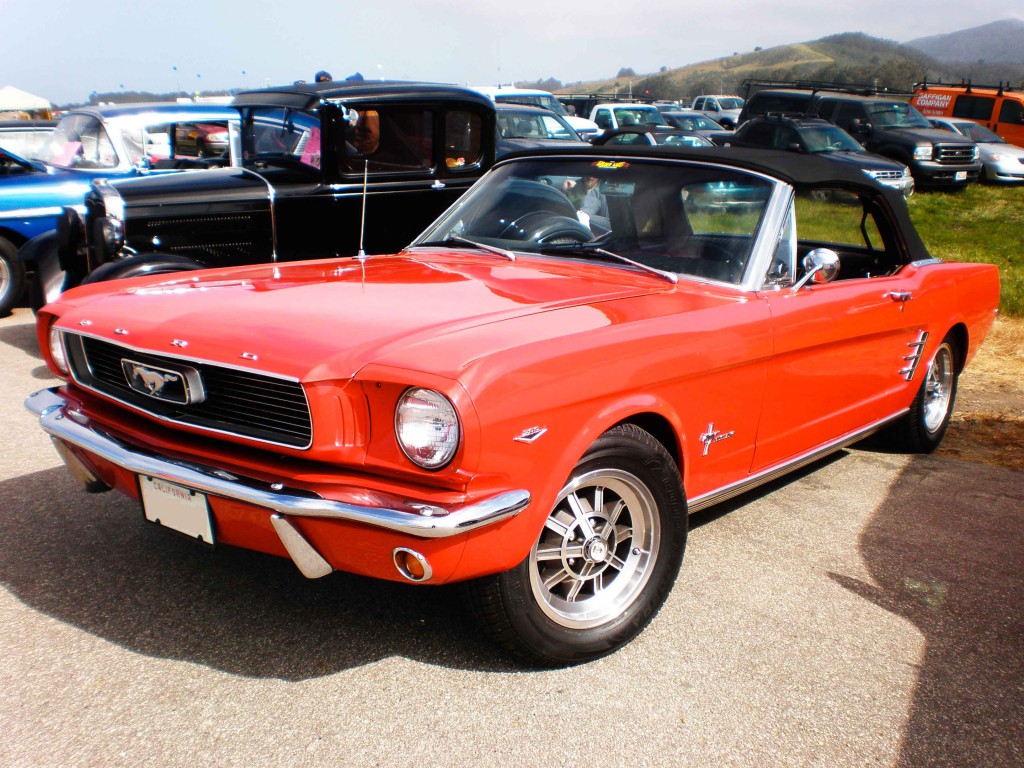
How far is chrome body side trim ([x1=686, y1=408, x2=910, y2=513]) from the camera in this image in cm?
337

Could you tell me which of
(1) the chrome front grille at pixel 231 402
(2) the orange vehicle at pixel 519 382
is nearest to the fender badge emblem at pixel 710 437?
(2) the orange vehicle at pixel 519 382

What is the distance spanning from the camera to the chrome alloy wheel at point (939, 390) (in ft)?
16.7

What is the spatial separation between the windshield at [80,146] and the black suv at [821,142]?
985cm

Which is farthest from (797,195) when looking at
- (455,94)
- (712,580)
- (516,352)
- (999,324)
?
(999,324)

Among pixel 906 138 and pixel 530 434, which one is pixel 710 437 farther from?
pixel 906 138

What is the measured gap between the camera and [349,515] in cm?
239

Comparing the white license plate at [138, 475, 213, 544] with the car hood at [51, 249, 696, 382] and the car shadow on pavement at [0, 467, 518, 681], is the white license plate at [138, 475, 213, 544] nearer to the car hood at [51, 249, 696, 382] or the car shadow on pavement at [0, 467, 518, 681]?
the car shadow on pavement at [0, 467, 518, 681]

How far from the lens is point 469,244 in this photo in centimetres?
411

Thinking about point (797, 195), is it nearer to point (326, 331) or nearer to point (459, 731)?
point (326, 331)

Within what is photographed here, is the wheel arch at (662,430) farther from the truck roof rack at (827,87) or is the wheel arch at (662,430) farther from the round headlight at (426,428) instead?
the truck roof rack at (827,87)

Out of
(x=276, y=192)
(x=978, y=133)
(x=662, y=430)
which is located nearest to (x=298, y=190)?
(x=276, y=192)

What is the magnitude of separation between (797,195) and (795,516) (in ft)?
4.45

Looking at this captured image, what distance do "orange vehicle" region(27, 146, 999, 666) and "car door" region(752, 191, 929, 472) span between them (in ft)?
0.05

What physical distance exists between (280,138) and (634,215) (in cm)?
373
